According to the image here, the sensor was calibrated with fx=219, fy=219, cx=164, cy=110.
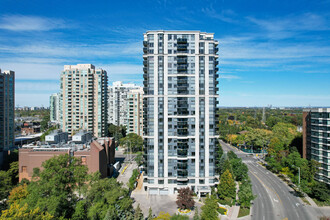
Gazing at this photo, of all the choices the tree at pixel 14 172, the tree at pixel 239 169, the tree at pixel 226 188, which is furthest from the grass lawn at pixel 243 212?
the tree at pixel 14 172

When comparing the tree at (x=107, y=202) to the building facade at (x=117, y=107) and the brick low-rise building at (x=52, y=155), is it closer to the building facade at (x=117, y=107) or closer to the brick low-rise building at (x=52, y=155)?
the brick low-rise building at (x=52, y=155)

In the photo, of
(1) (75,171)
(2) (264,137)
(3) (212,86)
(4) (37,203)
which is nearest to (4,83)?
(1) (75,171)

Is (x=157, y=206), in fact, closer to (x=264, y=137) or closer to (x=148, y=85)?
(x=148, y=85)

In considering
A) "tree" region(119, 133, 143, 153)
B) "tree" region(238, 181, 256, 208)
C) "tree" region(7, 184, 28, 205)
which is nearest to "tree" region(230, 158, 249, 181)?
"tree" region(238, 181, 256, 208)

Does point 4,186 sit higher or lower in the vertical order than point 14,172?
lower

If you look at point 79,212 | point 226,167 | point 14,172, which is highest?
point 226,167

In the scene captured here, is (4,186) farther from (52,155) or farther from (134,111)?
(134,111)

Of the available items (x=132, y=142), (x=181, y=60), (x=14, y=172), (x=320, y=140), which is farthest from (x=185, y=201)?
(x=132, y=142)
